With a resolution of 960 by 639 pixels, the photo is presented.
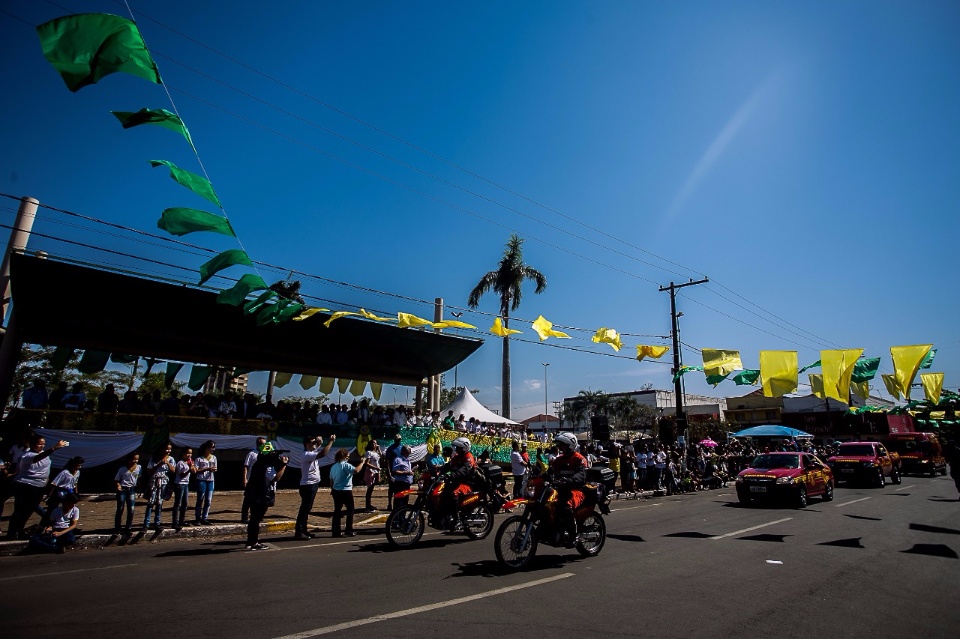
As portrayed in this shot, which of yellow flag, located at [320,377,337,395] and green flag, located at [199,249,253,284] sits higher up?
green flag, located at [199,249,253,284]

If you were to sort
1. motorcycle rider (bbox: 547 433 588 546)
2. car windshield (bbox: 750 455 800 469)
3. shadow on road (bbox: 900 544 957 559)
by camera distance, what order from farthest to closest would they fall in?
car windshield (bbox: 750 455 800 469) < shadow on road (bbox: 900 544 957 559) < motorcycle rider (bbox: 547 433 588 546)

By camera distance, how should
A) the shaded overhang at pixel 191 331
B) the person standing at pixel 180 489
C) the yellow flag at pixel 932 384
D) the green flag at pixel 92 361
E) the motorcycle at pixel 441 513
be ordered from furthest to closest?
the yellow flag at pixel 932 384, the green flag at pixel 92 361, the shaded overhang at pixel 191 331, the person standing at pixel 180 489, the motorcycle at pixel 441 513

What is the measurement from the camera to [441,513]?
9102 mm

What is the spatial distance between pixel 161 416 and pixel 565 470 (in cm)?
1313

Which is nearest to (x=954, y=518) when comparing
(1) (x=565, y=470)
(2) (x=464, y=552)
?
(1) (x=565, y=470)

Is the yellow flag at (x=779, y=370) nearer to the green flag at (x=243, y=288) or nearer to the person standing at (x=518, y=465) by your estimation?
the person standing at (x=518, y=465)

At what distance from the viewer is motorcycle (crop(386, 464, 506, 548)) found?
8.89 meters

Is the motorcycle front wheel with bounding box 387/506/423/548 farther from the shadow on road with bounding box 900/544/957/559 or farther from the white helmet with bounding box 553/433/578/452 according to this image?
the shadow on road with bounding box 900/544/957/559

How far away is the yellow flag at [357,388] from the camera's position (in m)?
25.8

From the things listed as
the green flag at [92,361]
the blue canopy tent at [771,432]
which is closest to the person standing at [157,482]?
the green flag at [92,361]

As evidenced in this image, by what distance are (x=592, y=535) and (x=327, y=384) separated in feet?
65.4

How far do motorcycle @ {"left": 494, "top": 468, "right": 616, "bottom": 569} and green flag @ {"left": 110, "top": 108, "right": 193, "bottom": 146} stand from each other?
7114 millimetres

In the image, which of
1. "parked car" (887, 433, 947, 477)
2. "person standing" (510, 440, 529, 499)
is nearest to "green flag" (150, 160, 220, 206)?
"person standing" (510, 440, 529, 499)

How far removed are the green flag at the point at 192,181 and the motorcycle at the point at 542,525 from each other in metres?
6.95
